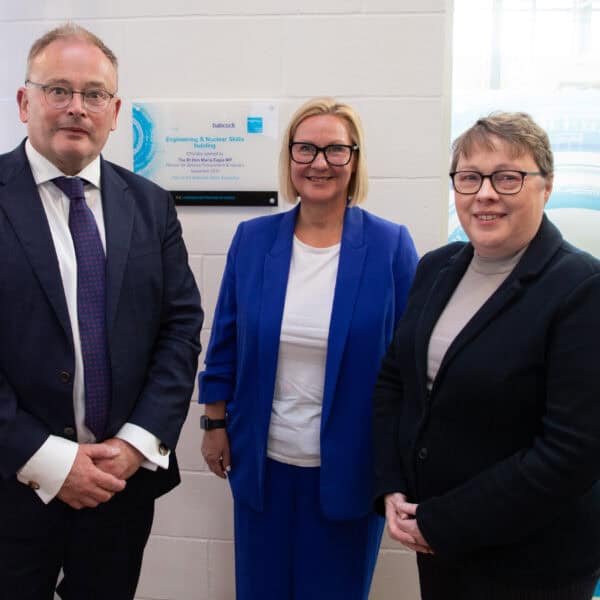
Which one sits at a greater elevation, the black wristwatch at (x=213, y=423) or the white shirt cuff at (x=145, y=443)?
the white shirt cuff at (x=145, y=443)

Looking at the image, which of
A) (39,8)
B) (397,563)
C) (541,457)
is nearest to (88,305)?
(541,457)

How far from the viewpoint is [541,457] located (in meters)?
1.19

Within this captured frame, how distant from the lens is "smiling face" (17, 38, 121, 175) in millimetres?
1422

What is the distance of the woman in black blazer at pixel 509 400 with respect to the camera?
1177 mm

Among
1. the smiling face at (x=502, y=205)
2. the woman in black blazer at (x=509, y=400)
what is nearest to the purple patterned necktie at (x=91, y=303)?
the woman in black blazer at (x=509, y=400)

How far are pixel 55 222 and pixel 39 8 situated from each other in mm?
1183

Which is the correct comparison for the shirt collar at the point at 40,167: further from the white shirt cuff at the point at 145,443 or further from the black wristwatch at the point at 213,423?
the black wristwatch at the point at 213,423

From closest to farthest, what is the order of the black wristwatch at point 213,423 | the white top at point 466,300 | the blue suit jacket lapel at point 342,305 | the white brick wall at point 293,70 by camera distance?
the white top at point 466,300, the blue suit jacket lapel at point 342,305, the black wristwatch at point 213,423, the white brick wall at point 293,70

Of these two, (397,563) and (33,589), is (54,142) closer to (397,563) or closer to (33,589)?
(33,589)

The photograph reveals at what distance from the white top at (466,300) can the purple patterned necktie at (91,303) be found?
77 centimetres

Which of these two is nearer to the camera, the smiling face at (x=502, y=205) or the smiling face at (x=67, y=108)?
the smiling face at (x=502, y=205)

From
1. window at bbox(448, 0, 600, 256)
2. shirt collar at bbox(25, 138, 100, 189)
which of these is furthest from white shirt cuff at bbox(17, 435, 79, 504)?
window at bbox(448, 0, 600, 256)

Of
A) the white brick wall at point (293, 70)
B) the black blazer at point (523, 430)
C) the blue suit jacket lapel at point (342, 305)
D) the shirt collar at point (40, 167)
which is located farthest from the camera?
the white brick wall at point (293, 70)

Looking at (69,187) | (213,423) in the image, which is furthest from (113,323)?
(213,423)
